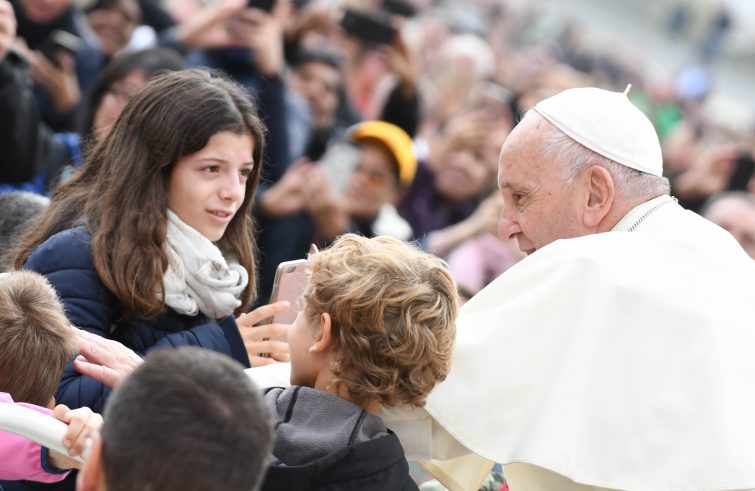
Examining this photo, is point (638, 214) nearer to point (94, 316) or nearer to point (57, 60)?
point (94, 316)

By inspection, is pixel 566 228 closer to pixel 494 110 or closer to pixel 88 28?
pixel 88 28

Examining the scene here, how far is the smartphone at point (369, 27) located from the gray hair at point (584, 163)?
4.11 metres

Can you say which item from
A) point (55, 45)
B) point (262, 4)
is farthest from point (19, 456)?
point (262, 4)

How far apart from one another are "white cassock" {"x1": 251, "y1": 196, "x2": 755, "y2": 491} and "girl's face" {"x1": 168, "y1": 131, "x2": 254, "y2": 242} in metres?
0.77

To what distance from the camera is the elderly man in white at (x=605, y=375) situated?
2.61 meters

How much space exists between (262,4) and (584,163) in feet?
10.1

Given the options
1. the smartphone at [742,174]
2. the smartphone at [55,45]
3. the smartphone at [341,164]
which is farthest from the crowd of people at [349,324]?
the smartphone at [742,174]

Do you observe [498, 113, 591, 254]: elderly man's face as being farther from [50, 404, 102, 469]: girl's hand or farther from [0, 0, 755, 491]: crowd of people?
[50, 404, 102, 469]: girl's hand

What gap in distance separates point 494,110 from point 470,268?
2.17 meters

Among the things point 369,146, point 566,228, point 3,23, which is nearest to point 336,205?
point 369,146

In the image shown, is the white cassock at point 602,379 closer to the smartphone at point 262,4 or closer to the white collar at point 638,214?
the white collar at point 638,214

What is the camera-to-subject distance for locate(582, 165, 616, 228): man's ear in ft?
10.4

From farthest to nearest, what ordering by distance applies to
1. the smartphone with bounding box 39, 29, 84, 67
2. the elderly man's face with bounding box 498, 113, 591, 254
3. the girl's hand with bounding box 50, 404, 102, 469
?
the smartphone with bounding box 39, 29, 84, 67, the elderly man's face with bounding box 498, 113, 591, 254, the girl's hand with bounding box 50, 404, 102, 469

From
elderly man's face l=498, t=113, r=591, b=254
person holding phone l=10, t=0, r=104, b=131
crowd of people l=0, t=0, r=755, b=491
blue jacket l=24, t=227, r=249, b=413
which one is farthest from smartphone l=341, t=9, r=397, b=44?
blue jacket l=24, t=227, r=249, b=413
